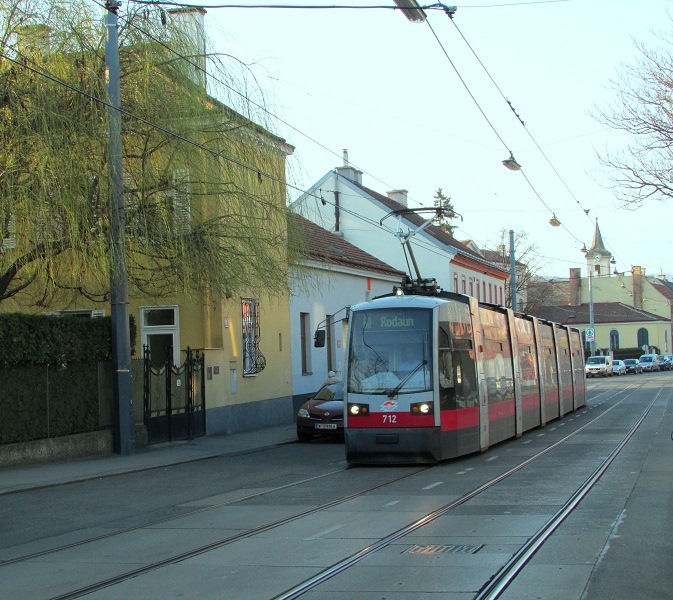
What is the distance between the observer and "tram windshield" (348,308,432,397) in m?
16.5

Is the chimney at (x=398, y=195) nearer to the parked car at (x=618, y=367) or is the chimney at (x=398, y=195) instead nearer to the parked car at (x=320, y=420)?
the parked car at (x=618, y=367)

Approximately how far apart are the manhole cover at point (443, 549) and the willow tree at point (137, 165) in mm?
10544

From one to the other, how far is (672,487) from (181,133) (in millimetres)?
11434

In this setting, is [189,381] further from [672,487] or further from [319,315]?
[672,487]

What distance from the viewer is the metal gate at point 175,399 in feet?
72.9

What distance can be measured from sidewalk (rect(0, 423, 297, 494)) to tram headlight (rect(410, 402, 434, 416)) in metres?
5.45

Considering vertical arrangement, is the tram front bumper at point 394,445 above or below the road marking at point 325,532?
above

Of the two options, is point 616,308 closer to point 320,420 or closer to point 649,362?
point 649,362

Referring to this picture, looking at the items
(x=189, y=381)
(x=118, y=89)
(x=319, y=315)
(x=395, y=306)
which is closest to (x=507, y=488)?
(x=395, y=306)

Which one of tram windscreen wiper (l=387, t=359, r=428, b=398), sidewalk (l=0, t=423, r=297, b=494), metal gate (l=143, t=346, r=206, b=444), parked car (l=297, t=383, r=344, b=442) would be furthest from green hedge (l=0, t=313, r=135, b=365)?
tram windscreen wiper (l=387, t=359, r=428, b=398)

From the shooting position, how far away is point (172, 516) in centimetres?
1191

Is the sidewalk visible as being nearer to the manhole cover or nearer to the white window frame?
the white window frame

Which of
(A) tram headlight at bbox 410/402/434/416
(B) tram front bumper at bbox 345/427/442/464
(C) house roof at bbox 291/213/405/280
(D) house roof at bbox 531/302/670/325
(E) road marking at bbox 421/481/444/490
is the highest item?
(D) house roof at bbox 531/302/670/325

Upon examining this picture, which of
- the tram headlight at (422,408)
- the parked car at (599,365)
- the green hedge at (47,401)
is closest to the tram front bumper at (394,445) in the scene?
the tram headlight at (422,408)
